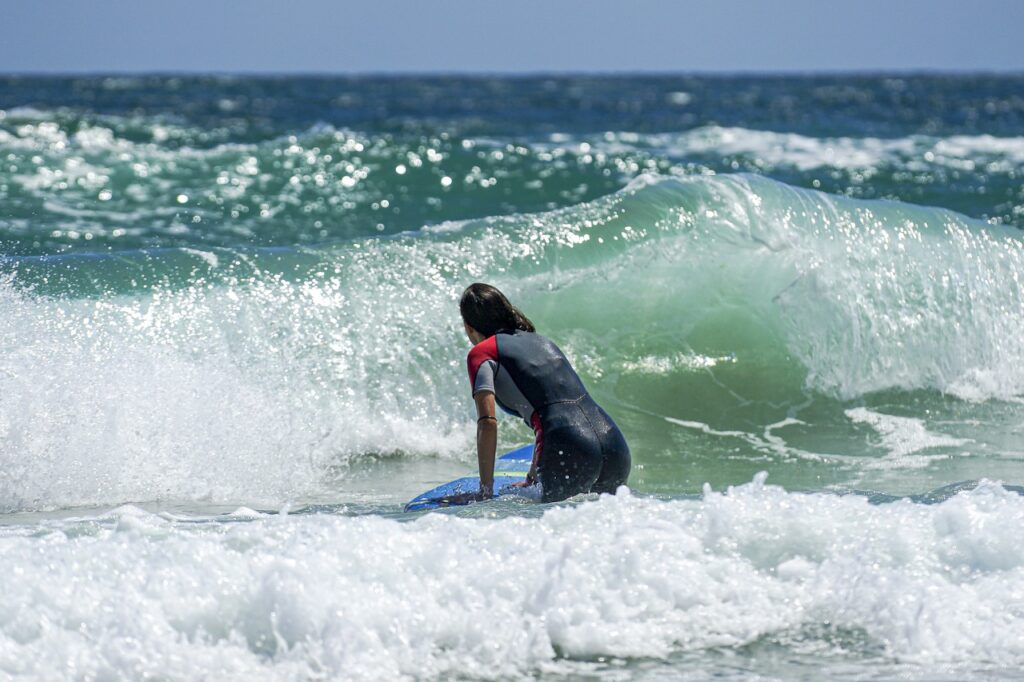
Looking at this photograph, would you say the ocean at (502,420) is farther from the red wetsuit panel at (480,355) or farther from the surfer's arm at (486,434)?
the red wetsuit panel at (480,355)

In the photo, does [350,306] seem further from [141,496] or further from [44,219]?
[44,219]

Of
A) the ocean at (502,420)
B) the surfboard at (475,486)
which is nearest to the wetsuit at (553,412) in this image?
the surfboard at (475,486)

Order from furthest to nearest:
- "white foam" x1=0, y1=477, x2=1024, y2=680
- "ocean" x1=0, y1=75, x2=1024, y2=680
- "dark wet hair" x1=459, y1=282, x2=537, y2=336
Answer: "dark wet hair" x1=459, y1=282, x2=537, y2=336
"ocean" x1=0, y1=75, x2=1024, y2=680
"white foam" x1=0, y1=477, x2=1024, y2=680

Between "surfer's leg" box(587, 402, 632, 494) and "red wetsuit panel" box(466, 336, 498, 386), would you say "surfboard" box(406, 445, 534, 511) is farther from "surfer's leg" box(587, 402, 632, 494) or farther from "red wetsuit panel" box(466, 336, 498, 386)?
"red wetsuit panel" box(466, 336, 498, 386)

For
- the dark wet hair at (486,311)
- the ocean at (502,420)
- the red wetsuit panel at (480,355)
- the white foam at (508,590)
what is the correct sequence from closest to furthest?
the white foam at (508,590)
the ocean at (502,420)
the red wetsuit panel at (480,355)
the dark wet hair at (486,311)

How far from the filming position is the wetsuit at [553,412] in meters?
5.26

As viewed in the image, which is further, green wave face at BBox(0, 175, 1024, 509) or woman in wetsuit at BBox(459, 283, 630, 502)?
green wave face at BBox(0, 175, 1024, 509)

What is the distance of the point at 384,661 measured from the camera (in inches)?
151

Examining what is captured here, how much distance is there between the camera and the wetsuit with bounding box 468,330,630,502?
17.3 ft

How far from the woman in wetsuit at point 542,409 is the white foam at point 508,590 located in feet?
1.81

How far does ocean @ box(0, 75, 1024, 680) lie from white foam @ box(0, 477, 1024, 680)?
0.01m

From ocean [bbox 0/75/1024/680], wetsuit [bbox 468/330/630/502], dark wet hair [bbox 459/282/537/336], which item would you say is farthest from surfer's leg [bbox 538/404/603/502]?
dark wet hair [bbox 459/282/537/336]

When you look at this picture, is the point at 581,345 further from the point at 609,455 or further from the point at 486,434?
the point at 486,434

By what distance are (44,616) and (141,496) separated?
2572 mm
